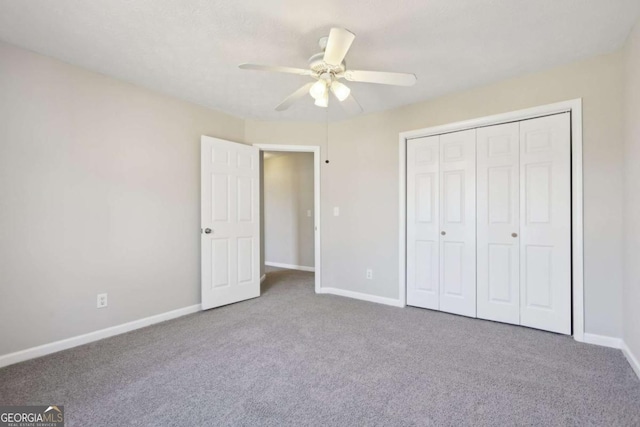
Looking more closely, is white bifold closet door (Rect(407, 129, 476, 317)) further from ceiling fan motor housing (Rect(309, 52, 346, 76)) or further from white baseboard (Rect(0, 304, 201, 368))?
white baseboard (Rect(0, 304, 201, 368))

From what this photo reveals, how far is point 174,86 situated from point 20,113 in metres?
1.17

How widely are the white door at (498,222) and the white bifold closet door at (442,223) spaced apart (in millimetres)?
81

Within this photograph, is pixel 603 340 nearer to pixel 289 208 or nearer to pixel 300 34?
pixel 300 34

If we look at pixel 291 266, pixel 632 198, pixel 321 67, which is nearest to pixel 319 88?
pixel 321 67

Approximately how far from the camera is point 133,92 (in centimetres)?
292

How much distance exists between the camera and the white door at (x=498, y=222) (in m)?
2.94

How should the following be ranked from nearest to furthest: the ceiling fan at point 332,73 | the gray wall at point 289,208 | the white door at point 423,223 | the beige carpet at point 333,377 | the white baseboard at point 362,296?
the beige carpet at point 333,377
the ceiling fan at point 332,73
the white door at point 423,223
the white baseboard at point 362,296
the gray wall at point 289,208

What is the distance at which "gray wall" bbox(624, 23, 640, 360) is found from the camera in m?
2.07

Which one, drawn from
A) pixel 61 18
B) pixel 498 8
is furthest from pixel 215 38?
pixel 498 8

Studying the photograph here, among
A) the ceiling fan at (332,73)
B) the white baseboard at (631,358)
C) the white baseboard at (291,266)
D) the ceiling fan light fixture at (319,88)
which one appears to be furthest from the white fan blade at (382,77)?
the white baseboard at (291,266)

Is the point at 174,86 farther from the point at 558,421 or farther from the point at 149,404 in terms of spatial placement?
the point at 558,421

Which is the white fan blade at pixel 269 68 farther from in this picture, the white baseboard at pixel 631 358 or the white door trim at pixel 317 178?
the white baseboard at pixel 631 358

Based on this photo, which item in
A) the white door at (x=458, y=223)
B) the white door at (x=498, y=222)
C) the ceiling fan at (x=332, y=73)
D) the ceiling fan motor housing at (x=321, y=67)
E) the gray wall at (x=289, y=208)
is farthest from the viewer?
the gray wall at (x=289, y=208)

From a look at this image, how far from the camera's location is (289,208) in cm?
654
